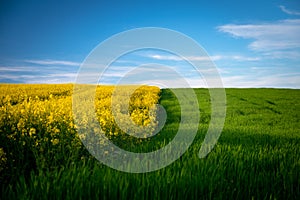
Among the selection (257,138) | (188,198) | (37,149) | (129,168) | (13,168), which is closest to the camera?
(188,198)

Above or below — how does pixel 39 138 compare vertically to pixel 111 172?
above

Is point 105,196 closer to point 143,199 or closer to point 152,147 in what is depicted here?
point 143,199

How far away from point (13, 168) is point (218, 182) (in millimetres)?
3960

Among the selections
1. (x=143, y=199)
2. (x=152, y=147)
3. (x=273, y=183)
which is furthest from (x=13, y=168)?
(x=273, y=183)

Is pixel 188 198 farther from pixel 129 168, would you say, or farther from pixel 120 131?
pixel 120 131

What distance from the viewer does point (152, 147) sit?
739 centimetres

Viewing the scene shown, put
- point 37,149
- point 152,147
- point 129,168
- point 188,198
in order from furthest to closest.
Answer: point 152,147 < point 37,149 < point 129,168 < point 188,198

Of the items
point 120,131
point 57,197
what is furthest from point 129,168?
point 120,131

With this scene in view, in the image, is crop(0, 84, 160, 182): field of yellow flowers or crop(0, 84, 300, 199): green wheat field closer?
crop(0, 84, 300, 199): green wheat field

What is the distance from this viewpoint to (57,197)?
3.95m

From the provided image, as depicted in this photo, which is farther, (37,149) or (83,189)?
(37,149)

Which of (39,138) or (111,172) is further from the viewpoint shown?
(39,138)

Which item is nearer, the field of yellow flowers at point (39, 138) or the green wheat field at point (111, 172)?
the green wheat field at point (111, 172)

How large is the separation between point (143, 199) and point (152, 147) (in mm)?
3453
